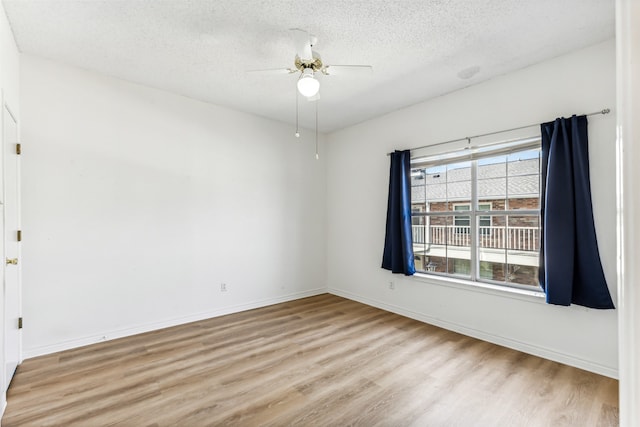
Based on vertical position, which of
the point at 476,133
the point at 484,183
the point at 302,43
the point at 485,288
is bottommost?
the point at 485,288

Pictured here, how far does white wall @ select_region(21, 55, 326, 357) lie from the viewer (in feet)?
9.61

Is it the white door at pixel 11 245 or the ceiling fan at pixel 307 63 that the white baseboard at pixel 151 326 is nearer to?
the white door at pixel 11 245

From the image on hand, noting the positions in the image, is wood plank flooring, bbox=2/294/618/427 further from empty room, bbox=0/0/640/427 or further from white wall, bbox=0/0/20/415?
white wall, bbox=0/0/20/415

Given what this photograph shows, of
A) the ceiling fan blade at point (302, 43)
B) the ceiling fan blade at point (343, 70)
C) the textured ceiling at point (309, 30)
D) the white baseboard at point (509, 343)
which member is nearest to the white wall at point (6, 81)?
the textured ceiling at point (309, 30)

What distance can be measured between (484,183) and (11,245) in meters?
4.52

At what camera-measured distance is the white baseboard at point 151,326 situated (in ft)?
9.57

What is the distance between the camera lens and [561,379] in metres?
2.52

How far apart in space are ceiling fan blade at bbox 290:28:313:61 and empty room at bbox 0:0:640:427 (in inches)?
1.0

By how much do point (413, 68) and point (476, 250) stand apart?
2100mm

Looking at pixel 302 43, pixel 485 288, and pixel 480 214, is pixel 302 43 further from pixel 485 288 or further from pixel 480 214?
pixel 485 288

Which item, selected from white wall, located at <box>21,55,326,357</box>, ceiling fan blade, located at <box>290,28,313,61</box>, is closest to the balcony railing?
white wall, located at <box>21,55,326,357</box>

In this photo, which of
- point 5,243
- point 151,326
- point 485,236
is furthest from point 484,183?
point 5,243

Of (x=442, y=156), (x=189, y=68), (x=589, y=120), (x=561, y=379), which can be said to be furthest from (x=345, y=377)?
(x=189, y=68)

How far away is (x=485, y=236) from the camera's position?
11.5ft
